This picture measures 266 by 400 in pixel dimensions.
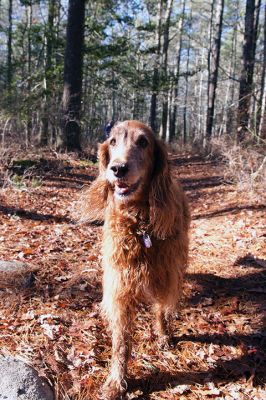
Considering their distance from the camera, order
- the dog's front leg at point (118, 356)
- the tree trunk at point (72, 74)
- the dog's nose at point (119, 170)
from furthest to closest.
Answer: the tree trunk at point (72, 74) → the dog's front leg at point (118, 356) → the dog's nose at point (119, 170)

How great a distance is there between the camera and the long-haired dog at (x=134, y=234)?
2729 millimetres

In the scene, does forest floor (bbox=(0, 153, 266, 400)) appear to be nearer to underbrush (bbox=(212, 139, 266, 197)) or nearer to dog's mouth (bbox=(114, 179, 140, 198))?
underbrush (bbox=(212, 139, 266, 197))

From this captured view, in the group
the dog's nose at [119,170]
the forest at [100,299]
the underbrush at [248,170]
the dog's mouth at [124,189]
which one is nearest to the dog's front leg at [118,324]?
the forest at [100,299]

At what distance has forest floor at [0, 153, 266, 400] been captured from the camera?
280 cm

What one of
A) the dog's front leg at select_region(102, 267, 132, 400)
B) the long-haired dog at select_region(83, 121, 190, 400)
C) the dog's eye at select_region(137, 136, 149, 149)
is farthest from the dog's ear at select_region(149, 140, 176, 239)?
the dog's front leg at select_region(102, 267, 132, 400)

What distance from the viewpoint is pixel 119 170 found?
249cm

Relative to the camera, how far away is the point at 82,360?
2.88 meters

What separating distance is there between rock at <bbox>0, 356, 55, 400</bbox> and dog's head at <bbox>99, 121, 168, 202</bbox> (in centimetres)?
134

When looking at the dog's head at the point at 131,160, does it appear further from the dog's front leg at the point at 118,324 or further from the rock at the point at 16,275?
the rock at the point at 16,275

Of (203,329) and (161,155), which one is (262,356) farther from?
(161,155)

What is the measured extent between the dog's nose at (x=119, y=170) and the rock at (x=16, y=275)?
1.82 m

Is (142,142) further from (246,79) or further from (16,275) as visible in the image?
(246,79)

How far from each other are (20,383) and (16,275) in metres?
1.50

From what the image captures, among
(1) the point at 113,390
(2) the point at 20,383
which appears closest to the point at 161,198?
(1) the point at 113,390
